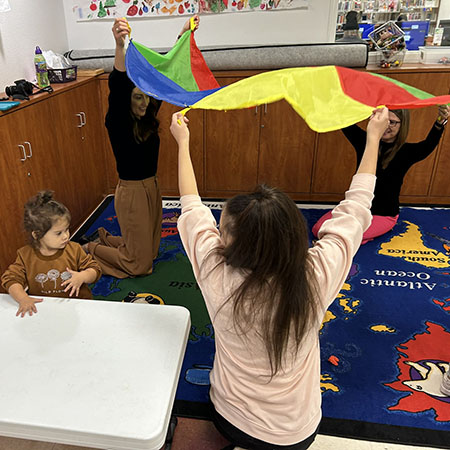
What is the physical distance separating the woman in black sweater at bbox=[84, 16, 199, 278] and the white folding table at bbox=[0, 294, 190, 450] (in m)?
1.18

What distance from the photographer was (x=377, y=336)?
2.19 metres

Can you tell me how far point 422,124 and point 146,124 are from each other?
235 cm

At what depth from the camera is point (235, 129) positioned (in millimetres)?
3576

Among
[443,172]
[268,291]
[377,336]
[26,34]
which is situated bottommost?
[377,336]

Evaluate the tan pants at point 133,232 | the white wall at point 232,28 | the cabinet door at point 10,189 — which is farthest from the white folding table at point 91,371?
the white wall at point 232,28

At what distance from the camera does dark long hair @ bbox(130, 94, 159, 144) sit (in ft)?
7.65

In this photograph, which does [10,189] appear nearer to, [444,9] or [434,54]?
[434,54]

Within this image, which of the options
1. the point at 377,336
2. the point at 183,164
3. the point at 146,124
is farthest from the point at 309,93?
the point at 377,336

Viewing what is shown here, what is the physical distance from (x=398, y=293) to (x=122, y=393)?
199cm

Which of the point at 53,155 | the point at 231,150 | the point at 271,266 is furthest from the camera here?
the point at 231,150

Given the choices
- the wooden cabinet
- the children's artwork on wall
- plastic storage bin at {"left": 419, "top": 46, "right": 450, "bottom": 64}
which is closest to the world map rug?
the wooden cabinet

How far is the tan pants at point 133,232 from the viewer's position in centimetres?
249

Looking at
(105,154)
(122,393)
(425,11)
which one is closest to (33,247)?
(122,393)

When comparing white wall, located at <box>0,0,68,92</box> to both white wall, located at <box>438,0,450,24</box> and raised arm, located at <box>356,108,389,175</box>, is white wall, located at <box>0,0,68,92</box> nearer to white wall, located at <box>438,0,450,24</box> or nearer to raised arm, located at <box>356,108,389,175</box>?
raised arm, located at <box>356,108,389,175</box>
